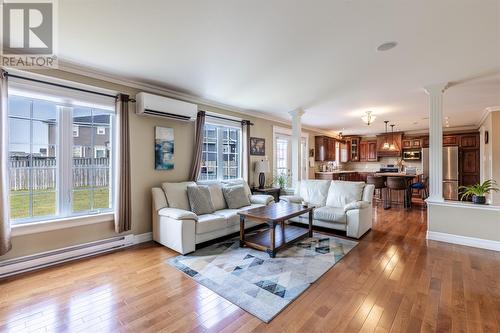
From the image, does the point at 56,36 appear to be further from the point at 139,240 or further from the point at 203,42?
the point at 139,240

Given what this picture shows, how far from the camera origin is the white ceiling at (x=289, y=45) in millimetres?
1941

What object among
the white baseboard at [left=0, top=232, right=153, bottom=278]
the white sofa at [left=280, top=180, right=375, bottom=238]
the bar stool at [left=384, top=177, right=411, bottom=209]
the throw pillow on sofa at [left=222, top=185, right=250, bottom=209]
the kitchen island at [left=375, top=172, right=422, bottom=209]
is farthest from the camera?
the kitchen island at [left=375, top=172, right=422, bottom=209]

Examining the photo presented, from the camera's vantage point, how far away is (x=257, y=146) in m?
5.86

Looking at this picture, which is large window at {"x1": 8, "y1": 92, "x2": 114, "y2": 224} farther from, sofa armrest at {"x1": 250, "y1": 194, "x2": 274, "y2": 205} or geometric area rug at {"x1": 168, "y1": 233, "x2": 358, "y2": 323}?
sofa armrest at {"x1": 250, "y1": 194, "x2": 274, "y2": 205}

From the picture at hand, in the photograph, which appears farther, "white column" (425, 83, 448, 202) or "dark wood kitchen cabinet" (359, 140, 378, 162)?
"dark wood kitchen cabinet" (359, 140, 378, 162)

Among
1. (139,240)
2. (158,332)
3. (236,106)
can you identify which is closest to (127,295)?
(158,332)

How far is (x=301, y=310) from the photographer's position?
2.02 m

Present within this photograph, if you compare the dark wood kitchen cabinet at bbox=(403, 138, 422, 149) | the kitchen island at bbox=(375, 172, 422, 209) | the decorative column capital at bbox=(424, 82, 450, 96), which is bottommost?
the kitchen island at bbox=(375, 172, 422, 209)

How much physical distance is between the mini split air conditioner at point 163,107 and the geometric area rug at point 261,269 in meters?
2.19

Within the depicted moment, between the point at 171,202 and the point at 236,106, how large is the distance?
2547 millimetres

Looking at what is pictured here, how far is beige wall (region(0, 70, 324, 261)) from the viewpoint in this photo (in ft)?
9.51

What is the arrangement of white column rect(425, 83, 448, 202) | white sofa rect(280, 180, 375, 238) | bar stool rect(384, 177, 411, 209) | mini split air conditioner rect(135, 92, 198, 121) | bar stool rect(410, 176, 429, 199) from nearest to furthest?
mini split air conditioner rect(135, 92, 198, 121), white column rect(425, 83, 448, 202), white sofa rect(280, 180, 375, 238), bar stool rect(384, 177, 411, 209), bar stool rect(410, 176, 429, 199)

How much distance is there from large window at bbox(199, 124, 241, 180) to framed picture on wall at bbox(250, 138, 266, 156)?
0.38m

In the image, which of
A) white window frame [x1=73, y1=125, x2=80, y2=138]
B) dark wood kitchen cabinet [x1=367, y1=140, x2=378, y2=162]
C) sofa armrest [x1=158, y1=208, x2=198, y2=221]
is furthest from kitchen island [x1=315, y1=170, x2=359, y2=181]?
white window frame [x1=73, y1=125, x2=80, y2=138]
